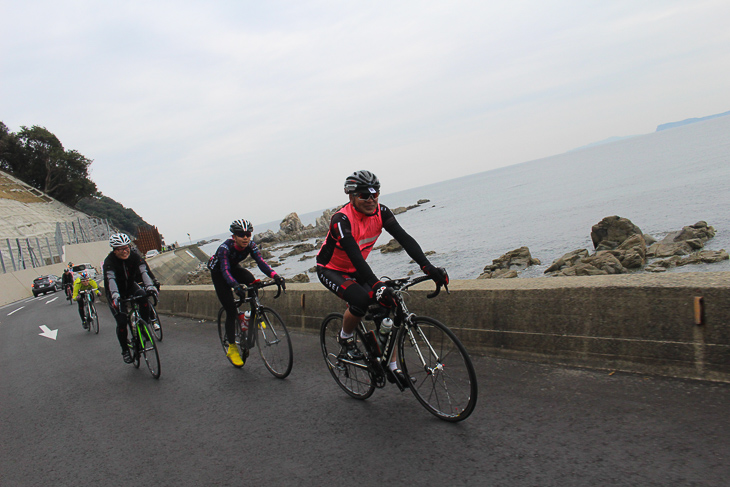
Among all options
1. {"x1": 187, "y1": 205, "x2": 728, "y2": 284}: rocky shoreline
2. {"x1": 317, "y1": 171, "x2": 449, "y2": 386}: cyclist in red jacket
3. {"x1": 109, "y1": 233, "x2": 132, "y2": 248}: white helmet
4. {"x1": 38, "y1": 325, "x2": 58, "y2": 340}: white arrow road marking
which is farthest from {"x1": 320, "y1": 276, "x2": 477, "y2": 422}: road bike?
{"x1": 187, "y1": 205, "x2": 728, "y2": 284}: rocky shoreline

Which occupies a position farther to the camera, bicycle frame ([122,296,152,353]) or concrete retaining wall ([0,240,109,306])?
concrete retaining wall ([0,240,109,306])

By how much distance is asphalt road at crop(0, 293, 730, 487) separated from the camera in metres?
3.11

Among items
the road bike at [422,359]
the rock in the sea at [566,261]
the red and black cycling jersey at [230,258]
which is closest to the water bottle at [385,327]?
the road bike at [422,359]

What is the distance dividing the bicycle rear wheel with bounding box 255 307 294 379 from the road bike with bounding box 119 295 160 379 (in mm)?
1542

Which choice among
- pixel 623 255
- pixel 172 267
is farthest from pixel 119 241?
pixel 172 267

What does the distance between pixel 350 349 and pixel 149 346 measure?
11.4 ft

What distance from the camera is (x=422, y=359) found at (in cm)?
393

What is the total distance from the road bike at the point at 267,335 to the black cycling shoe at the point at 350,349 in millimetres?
1066

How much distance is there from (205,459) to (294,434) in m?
0.72

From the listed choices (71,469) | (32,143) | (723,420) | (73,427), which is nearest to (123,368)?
(73,427)

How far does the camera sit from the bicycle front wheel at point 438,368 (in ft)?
12.0

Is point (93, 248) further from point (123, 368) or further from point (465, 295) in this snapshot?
point (465, 295)

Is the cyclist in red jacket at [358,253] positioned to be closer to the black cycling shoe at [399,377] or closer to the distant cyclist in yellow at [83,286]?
the black cycling shoe at [399,377]

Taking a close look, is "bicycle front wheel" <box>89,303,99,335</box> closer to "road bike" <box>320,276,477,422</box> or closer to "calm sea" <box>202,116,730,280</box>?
"road bike" <box>320,276,477,422</box>
